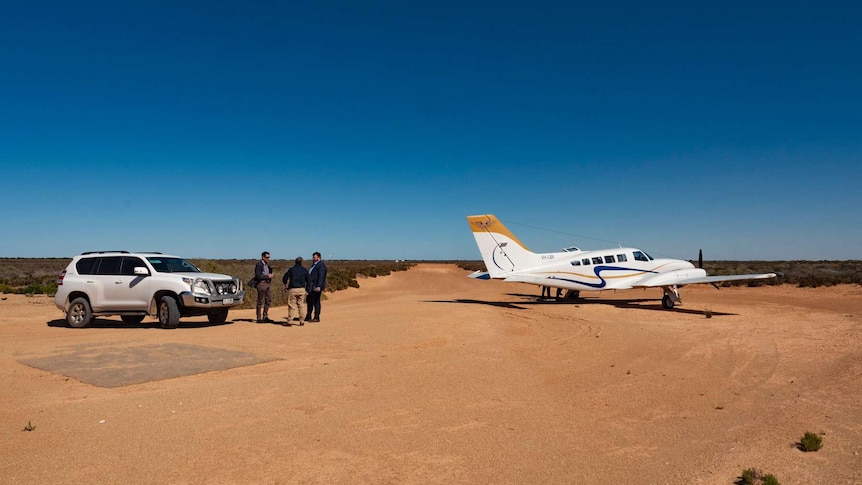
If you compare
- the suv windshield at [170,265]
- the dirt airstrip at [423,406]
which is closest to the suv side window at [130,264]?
the suv windshield at [170,265]

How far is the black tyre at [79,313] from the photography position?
574 inches

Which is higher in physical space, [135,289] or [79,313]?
[135,289]

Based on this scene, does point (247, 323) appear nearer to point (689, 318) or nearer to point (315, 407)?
point (315, 407)

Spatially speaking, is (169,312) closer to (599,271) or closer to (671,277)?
(599,271)

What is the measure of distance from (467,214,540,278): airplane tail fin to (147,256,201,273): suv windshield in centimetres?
1177

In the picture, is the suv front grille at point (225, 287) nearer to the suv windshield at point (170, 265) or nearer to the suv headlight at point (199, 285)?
the suv headlight at point (199, 285)

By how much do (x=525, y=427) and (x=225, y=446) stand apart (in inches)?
130

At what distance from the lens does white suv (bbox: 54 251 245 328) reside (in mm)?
14195

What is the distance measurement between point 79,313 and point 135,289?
1.90m

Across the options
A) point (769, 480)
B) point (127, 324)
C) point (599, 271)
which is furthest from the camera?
point (599, 271)

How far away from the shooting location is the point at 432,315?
17.6 m

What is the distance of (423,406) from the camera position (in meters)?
6.95

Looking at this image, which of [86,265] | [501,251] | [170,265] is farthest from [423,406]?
[501,251]

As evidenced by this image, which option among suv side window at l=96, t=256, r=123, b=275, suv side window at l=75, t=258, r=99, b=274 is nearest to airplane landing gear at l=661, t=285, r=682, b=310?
suv side window at l=96, t=256, r=123, b=275
